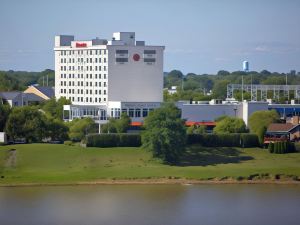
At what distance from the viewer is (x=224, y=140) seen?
5150 cm

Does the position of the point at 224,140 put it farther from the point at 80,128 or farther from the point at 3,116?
the point at 3,116

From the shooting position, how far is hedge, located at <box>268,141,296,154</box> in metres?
50.3

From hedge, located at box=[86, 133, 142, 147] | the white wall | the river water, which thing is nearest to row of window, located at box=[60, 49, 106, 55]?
the white wall

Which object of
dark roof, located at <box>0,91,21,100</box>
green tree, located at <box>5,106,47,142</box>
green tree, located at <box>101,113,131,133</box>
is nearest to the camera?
green tree, located at <box>5,106,47,142</box>

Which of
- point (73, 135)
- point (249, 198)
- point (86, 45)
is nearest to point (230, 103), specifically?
point (86, 45)

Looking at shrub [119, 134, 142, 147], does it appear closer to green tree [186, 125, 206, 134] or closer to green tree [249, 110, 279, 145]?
green tree [186, 125, 206, 134]

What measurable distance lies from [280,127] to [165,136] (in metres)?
10.6

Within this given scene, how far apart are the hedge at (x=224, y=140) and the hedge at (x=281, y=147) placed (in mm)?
1399

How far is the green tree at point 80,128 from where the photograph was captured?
53781 mm

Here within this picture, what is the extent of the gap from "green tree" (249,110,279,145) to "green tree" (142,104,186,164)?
Result: 667cm

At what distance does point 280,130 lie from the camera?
5466cm

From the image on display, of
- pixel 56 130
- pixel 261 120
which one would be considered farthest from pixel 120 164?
pixel 261 120

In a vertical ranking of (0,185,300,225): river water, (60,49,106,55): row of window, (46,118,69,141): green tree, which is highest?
(60,49,106,55): row of window

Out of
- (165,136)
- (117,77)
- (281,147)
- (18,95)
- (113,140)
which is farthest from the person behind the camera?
(18,95)
